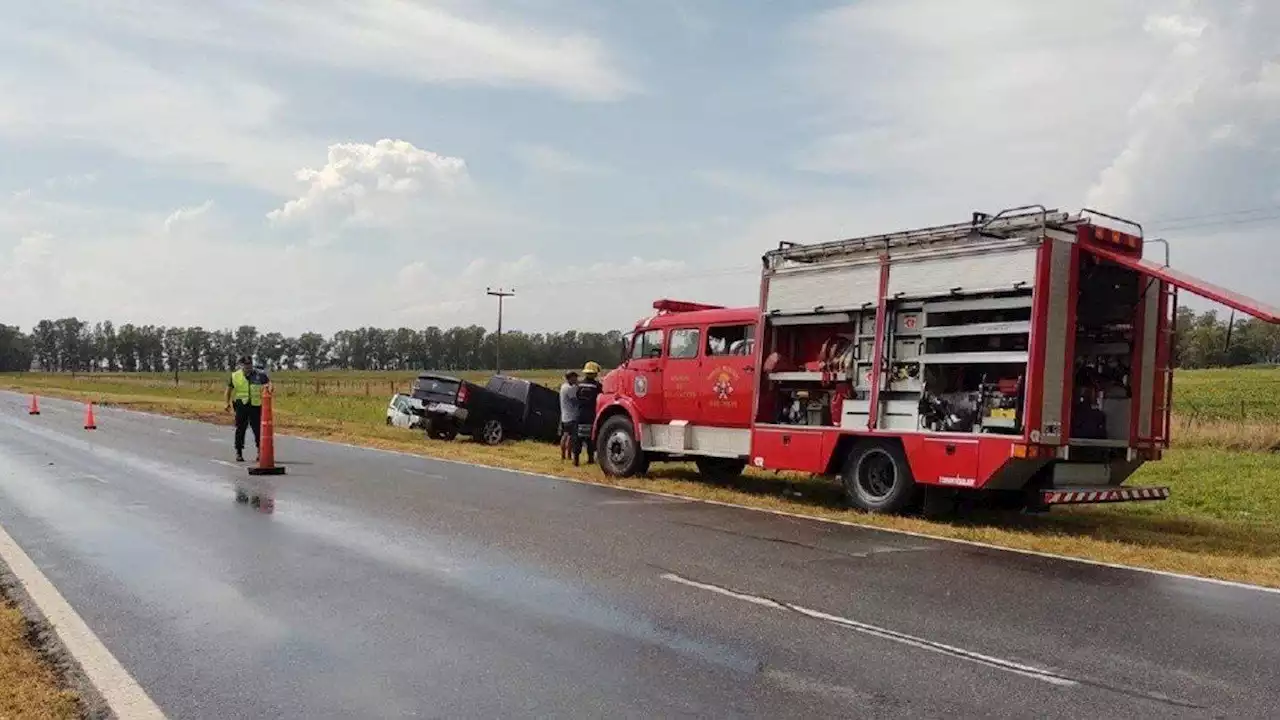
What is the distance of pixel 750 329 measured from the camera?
547 inches

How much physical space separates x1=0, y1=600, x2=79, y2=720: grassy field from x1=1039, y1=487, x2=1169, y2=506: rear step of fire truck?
8.90 metres

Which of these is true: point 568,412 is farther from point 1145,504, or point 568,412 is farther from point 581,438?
point 1145,504

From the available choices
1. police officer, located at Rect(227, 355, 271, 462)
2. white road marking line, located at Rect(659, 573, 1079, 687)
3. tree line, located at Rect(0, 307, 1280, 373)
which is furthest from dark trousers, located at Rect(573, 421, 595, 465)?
tree line, located at Rect(0, 307, 1280, 373)

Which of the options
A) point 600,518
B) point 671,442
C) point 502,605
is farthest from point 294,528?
point 671,442

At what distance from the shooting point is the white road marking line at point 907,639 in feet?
17.5

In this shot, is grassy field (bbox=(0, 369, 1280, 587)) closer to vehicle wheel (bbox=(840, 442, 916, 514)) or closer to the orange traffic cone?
vehicle wheel (bbox=(840, 442, 916, 514))

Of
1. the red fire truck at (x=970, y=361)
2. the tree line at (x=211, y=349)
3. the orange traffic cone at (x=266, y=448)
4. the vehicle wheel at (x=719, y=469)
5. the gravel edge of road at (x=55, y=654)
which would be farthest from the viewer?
the tree line at (x=211, y=349)

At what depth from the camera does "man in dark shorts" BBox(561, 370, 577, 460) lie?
58.1 feet

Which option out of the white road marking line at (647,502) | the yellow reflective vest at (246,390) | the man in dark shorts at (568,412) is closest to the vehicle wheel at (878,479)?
the white road marking line at (647,502)

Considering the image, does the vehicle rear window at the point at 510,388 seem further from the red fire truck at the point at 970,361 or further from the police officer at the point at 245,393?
the red fire truck at the point at 970,361

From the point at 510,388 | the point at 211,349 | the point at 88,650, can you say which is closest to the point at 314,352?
the point at 211,349

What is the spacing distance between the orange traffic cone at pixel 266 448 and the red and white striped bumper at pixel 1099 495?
10241mm

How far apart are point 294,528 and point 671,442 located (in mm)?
6092

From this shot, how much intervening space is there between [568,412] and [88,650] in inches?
479
